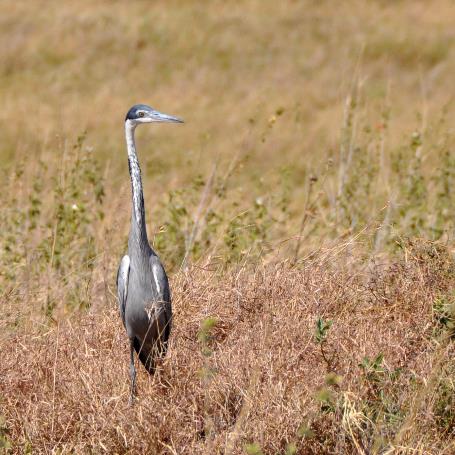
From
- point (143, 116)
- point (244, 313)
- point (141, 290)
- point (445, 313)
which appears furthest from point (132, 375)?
point (445, 313)

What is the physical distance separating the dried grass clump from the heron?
0.38 ft

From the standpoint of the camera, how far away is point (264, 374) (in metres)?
4.25

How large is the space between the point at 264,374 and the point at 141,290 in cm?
88

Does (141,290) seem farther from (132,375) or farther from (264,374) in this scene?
(264,374)

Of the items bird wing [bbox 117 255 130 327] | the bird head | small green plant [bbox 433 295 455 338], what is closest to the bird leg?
bird wing [bbox 117 255 130 327]

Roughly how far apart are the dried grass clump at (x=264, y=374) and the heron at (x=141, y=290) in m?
0.12

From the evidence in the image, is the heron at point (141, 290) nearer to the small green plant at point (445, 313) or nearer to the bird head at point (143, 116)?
the bird head at point (143, 116)

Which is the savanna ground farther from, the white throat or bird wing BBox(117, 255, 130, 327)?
the white throat

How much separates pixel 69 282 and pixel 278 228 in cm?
200

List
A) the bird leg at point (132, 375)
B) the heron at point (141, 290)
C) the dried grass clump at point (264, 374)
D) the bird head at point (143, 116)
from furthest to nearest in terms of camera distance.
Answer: the bird head at point (143, 116), the heron at point (141, 290), the bird leg at point (132, 375), the dried grass clump at point (264, 374)

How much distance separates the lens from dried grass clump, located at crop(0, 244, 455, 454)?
3.93 meters

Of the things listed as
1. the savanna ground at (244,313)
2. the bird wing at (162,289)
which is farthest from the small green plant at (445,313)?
the bird wing at (162,289)

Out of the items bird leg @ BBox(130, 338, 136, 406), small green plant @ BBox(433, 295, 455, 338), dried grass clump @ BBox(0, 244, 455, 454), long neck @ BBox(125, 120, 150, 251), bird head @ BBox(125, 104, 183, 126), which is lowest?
bird leg @ BBox(130, 338, 136, 406)

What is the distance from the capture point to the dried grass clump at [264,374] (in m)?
3.93
